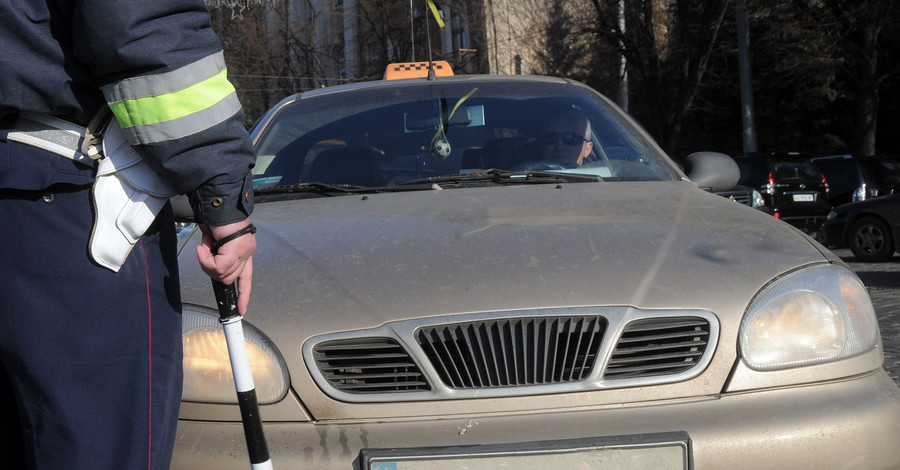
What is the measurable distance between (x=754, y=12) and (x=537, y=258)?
24.6 meters

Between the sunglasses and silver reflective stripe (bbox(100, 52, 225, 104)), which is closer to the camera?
silver reflective stripe (bbox(100, 52, 225, 104))

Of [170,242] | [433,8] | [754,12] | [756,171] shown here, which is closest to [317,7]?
[754,12]

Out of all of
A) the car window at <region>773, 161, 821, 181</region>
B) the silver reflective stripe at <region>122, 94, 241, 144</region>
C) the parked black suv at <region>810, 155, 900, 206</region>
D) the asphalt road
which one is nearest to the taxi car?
the silver reflective stripe at <region>122, 94, 241, 144</region>

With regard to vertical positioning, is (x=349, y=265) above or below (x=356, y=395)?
above

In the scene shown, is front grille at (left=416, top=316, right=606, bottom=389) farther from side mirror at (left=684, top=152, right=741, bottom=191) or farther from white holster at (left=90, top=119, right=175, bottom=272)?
side mirror at (left=684, top=152, right=741, bottom=191)

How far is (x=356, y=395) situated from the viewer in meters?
2.44

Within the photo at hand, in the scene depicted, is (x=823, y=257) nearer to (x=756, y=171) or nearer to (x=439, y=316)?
(x=439, y=316)

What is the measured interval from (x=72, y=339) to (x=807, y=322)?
5.67 feet

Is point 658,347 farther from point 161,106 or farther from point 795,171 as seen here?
point 795,171

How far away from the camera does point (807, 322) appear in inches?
101

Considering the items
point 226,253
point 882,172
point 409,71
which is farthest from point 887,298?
point 882,172

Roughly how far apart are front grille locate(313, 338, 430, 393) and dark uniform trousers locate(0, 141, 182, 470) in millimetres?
642

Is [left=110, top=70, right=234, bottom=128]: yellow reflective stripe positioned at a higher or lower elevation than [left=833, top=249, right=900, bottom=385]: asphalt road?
higher

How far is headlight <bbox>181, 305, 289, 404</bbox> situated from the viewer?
2.46 meters
